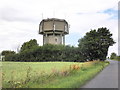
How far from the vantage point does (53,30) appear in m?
65.4

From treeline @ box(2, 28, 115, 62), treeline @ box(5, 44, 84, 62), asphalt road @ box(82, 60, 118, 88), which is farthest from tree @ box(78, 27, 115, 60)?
asphalt road @ box(82, 60, 118, 88)

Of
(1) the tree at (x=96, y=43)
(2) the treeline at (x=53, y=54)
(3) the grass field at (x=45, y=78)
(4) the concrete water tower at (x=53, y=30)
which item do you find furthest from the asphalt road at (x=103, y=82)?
(4) the concrete water tower at (x=53, y=30)

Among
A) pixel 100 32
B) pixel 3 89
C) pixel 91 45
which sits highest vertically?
pixel 100 32

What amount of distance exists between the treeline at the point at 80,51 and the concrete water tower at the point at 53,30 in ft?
29.4

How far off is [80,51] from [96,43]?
267 inches

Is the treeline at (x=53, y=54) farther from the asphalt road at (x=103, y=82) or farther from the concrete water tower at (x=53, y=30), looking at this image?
the asphalt road at (x=103, y=82)

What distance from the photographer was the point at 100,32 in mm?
49781

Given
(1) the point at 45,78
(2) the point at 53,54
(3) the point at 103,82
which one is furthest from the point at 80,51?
(1) the point at 45,78

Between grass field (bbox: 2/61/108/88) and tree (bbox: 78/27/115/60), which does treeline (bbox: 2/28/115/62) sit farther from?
grass field (bbox: 2/61/108/88)

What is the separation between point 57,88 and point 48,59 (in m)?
46.9

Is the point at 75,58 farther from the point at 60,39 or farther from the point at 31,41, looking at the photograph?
the point at 31,41

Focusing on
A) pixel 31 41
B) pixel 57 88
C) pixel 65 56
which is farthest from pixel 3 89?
pixel 31 41

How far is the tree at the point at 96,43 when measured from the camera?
46.4 meters

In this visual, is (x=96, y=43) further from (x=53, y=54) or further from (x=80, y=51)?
(x=53, y=54)
